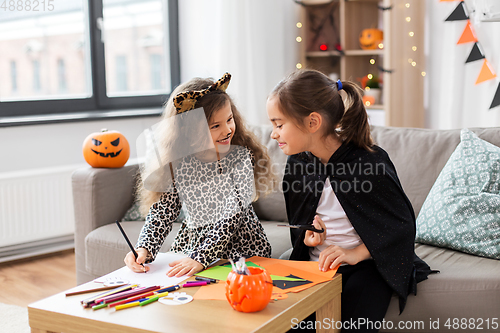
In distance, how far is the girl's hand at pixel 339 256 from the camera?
4.21 feet

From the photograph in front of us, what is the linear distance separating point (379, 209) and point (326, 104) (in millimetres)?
327

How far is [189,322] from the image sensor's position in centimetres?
100

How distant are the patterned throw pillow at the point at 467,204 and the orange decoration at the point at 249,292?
2.93ft

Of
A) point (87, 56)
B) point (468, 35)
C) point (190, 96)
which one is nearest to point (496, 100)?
point (468, 35)

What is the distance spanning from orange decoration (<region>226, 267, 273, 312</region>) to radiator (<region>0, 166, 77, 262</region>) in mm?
2077

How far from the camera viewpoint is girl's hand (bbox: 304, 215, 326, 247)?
142 centimetres

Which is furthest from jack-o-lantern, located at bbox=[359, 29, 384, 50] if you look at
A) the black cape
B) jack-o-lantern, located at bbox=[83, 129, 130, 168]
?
the black cape

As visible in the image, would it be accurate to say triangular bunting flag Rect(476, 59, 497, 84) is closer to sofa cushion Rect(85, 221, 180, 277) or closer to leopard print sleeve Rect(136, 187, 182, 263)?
sofa cushion Rect(85, 221, 180, 277)

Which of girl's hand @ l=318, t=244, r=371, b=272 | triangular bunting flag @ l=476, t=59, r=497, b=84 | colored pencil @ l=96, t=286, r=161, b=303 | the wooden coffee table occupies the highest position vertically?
triangular bunting flag @ l=476, t=59, r=497, b=84

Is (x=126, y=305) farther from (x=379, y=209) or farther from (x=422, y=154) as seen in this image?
(x=422, y=154)

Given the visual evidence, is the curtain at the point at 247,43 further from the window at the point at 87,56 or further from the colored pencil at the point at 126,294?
the colored pencil at the point at 126,294

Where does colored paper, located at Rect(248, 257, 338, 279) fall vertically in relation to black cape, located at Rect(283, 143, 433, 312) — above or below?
below

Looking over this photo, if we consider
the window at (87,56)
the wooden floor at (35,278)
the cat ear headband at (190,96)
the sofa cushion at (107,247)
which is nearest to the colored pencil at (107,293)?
the cat ear headband at (190,96)

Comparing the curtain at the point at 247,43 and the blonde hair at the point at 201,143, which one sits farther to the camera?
the curtain at the point at 247,43
